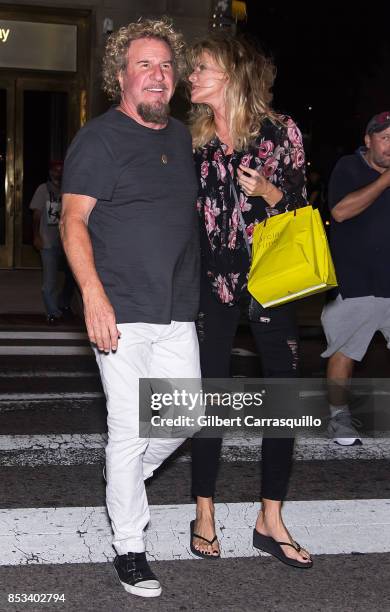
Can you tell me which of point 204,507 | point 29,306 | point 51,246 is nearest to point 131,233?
point 204,507

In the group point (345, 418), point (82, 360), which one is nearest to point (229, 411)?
point (345, 418)

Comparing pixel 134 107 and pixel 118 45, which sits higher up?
pixel 118 45

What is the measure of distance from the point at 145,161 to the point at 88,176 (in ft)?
0.72

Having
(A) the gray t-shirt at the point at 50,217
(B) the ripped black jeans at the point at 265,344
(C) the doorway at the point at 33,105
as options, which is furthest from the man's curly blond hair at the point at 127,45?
(C) the doorway at the point at 33,105

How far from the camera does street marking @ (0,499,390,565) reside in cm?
408

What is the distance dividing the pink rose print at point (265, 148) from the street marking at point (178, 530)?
1.56m

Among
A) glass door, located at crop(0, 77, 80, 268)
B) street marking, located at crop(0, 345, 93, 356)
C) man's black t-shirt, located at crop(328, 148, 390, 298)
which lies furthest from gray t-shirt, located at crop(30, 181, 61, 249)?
man's black t-shirt, located at crop(328, 148, 390, 298)

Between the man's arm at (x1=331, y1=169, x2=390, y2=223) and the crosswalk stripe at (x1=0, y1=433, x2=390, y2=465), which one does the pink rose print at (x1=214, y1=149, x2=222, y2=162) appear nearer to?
the man's arm at (x1=331, y1=169, x2=390, y2=223)

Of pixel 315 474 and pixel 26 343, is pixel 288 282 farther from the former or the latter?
pixel 26 343

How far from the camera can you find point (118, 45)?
147 inches

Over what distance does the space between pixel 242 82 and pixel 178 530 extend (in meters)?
1.86

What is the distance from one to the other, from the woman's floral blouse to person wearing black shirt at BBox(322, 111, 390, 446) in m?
1.68

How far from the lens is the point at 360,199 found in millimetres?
5531

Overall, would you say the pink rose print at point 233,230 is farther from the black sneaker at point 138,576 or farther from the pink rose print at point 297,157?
the black sneaker at point 138,576
